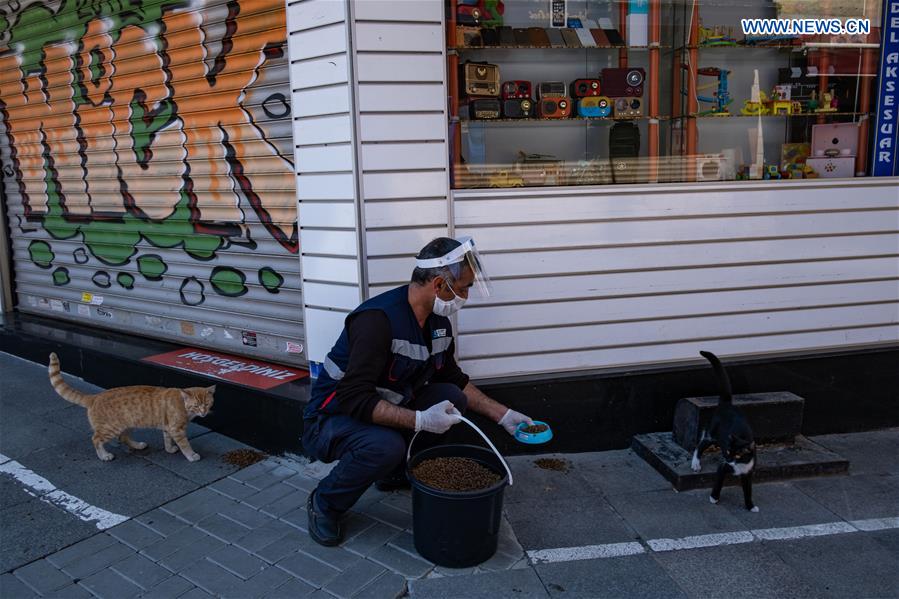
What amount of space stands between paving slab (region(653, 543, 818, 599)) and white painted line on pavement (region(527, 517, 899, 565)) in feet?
0.21

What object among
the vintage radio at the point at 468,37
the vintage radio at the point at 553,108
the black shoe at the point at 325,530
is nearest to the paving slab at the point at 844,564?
the black shoe at the point at 325,530

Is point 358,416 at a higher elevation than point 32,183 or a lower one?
lower

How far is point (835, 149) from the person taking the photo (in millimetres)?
5551

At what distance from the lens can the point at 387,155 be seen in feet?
15.0

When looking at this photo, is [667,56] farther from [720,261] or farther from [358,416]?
[358,416]

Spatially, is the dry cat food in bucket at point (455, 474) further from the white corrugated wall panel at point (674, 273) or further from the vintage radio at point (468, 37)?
the vintage radio at point (468, 37)

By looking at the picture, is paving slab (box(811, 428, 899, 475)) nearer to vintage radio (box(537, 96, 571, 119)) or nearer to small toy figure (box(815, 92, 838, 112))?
small toy figure (box(815, 92, 838, 112))

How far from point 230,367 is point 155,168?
2.14m

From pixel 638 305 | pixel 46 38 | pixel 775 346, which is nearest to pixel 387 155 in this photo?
pixel 638 305

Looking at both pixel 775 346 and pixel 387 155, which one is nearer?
pixel 387 155

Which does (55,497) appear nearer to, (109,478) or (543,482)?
(109,478)

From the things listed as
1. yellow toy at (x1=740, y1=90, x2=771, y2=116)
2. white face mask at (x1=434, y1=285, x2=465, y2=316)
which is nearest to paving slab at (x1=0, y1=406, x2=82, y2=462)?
white face mask at (x1=434, y1=285, x2=465, y2=316)

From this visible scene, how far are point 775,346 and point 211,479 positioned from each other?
13.7ft

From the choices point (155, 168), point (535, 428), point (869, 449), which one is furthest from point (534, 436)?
point (155, 168)
